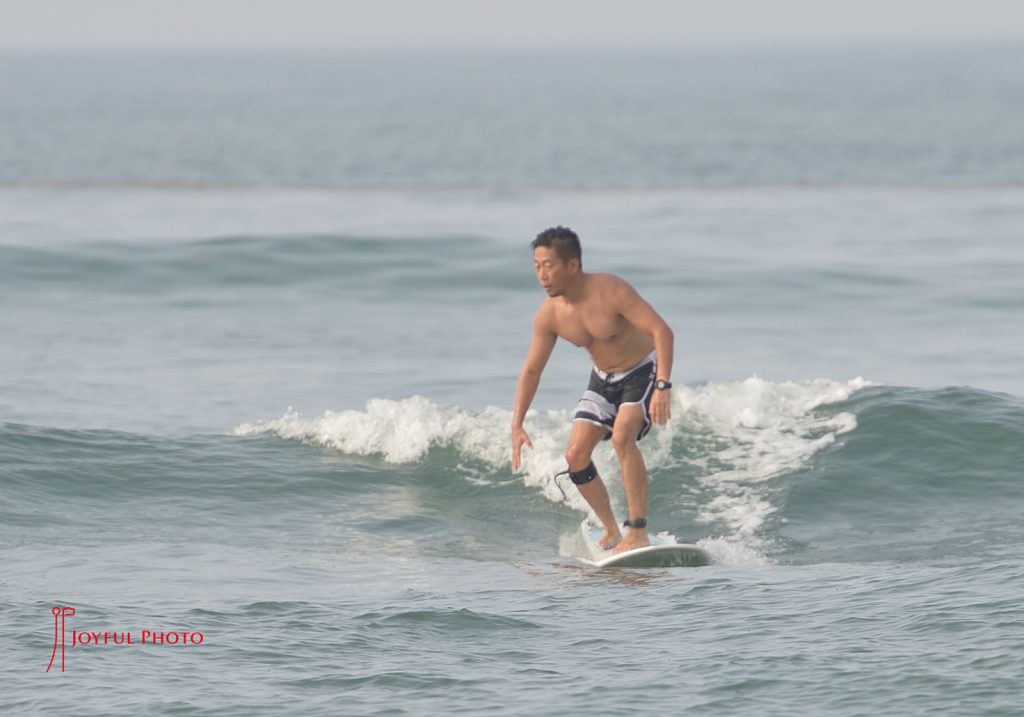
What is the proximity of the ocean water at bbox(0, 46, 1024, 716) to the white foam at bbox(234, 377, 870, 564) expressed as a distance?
4 cm

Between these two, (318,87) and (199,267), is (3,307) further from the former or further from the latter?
(318,87)

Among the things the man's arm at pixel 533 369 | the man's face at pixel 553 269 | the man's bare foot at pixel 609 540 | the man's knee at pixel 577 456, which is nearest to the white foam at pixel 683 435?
the man's bare foot at pixel 609 540

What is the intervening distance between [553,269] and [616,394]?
3.19 feet

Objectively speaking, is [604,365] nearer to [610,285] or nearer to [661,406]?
[610,285]

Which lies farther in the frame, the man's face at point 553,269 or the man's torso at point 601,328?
the man's torso at point 601,328

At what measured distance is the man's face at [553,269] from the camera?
9406 millimetres

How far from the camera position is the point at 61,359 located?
1817cm

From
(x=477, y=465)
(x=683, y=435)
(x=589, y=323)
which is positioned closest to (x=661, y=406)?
(x=589, y=323)

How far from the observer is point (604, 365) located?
9945mm

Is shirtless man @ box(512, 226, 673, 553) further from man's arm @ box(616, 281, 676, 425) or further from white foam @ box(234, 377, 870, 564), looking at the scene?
white foam @ box(234, 377, 870, 564)

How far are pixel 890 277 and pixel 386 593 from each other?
16.8 metres

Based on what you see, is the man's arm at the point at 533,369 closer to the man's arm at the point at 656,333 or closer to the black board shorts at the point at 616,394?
the black board shorts at the point at 616,394

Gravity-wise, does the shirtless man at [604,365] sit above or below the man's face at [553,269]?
below

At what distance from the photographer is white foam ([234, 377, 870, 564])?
39.9ft
